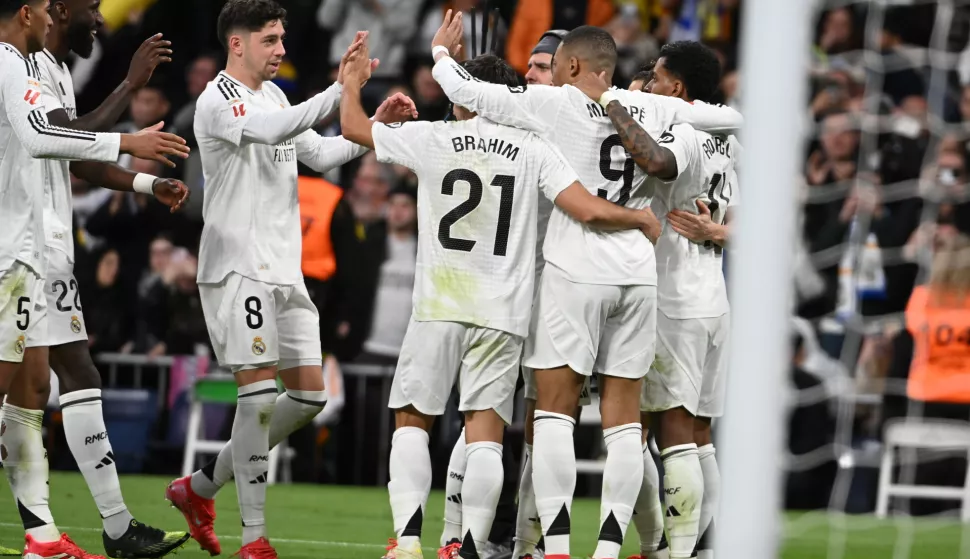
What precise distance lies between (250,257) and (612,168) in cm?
174

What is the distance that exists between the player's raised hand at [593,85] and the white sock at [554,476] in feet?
4.55

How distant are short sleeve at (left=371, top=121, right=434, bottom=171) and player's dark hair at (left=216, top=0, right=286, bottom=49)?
95 cm

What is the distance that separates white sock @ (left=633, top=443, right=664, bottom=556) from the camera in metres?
5.83

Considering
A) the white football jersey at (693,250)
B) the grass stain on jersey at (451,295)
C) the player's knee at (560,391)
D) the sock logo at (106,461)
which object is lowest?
the sock logo at (106,461)

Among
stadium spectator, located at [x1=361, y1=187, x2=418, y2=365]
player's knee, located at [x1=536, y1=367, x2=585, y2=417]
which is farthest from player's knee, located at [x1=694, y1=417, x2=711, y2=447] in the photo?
stadium spectator, located at [x1=361, y1=187, x2=418, y2=365]

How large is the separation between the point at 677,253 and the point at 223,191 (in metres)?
2.14

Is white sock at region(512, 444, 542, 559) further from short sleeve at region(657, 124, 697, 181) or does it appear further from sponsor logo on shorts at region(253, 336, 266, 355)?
short sleeve at region(657, 124, 697, 181)

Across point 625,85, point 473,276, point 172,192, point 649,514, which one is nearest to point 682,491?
point 649,514

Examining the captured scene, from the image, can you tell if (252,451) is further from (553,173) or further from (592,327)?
(553,173)

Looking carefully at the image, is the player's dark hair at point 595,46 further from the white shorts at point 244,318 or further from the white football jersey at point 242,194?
the white shorts at point 244,318

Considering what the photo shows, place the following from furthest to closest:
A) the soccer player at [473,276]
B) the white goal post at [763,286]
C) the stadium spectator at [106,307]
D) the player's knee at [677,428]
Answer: the stadium spectator at [106,307] < the player's knee at [677,428] < the soccer player at [473,276] < the white goal post at [763,286]

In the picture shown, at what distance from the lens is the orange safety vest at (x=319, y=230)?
10.3 meters

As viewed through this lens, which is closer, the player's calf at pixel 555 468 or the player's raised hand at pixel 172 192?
the player's calf at pixel 555 468

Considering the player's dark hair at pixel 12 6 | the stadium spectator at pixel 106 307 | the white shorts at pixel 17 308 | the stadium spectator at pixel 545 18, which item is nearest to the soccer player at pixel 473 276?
the white shorts at pixel 17 308
